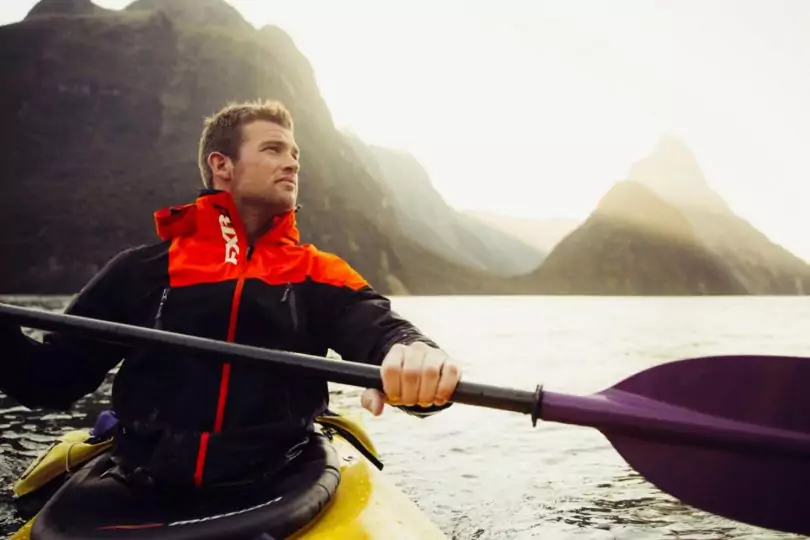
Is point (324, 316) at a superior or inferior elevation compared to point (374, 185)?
inferior

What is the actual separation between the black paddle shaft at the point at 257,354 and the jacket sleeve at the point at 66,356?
154 millimetres

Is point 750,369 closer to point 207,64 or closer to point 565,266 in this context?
point 207,64

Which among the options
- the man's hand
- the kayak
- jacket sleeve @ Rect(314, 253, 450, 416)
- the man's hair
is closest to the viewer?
the man's hand

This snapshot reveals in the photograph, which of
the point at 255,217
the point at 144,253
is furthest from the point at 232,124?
the point at 144,253

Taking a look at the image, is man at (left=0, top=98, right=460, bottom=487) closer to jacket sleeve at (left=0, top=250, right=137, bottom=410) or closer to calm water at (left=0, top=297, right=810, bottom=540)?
jacket sleeve at (left=0, top=250, right=137, bottom=410)

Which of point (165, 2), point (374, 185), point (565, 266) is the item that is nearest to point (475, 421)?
point (374, 185)

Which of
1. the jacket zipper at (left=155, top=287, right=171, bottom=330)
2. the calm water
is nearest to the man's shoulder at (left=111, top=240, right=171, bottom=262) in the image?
the jacket zipper at (left=155, top=287, right=171, bottom=330)

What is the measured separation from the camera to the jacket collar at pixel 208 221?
10.2ft

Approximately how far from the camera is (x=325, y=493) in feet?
9.43

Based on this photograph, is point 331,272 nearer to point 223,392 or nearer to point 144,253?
point 223,392

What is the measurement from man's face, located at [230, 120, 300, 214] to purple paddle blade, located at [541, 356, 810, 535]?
1.66 m

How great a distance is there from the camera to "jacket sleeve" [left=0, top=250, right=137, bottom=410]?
9.26 feet

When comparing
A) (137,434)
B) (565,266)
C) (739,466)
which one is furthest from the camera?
(565,266)

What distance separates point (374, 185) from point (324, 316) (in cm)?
14880
